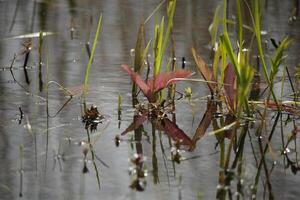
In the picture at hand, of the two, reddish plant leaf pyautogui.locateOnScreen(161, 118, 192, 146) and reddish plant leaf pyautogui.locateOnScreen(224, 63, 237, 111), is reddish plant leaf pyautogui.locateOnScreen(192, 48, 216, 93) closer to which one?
reddish plant leaf pyautogui.locateOnScreen(224, 63, 237, 111)

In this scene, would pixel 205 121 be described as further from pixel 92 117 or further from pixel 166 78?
pixel 92 117

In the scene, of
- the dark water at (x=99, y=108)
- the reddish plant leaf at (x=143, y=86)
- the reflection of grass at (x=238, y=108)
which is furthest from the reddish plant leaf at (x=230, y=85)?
the reddish plant leaf at (x=143, y=86)

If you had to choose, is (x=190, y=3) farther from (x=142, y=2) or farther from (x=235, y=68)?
(x=235, y=68)

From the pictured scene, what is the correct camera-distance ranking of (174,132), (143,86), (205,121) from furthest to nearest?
(143,86), (205,121), (174,132)

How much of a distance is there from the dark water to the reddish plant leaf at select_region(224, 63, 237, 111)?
10cm

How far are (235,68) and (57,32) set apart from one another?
1549 millimetres

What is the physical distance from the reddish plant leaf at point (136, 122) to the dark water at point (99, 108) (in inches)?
1.0

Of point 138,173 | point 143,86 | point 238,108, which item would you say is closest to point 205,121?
point 238,108

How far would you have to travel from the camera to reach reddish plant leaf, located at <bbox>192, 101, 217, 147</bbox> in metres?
2.20

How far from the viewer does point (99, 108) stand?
97.2 inches

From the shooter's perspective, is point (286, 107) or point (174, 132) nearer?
point (174, 132)

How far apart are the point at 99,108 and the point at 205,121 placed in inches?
13.1

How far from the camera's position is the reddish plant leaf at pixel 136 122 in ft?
7.39

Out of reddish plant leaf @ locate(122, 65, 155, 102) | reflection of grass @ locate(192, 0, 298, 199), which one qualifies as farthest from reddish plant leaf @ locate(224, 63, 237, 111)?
reddish plant leaf @ locate(122, 65, 155, 102)
